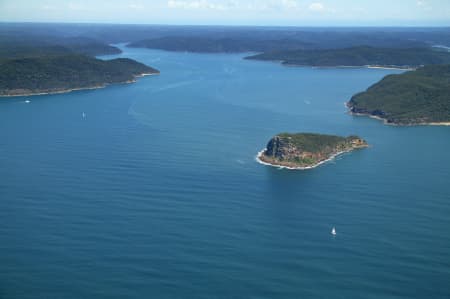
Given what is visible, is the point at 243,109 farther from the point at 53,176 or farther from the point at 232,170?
the point at 53,176

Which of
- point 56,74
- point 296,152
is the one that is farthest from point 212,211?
point 56,74

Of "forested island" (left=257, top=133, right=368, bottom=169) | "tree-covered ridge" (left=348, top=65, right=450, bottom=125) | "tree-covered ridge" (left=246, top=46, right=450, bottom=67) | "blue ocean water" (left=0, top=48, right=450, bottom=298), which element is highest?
"tree-covered ridge" (left=246, top=46, right=450, bottom=67)

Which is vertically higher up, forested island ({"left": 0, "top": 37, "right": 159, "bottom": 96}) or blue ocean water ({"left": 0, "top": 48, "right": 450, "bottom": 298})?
forested island ({"left": 0, "top": 37, "right": 159, "bottom": 96})

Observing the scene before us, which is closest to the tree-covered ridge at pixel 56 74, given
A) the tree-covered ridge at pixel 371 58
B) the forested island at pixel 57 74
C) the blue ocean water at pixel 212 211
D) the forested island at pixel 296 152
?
the forested island at pixel 57 74

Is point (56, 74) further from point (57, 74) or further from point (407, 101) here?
point (407, 101)

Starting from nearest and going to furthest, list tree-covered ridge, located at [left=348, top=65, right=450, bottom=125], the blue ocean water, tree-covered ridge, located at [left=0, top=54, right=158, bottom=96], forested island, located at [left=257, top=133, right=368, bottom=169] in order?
the blue ocean water < forested island, located at [left=257, top=133, right=368, bottom=169] < tree-covered ridge, located at [left=348, top=65, right=450, bottom=125] < tree-covered ridge, located at [left=0, top=54, right=158, bottom=96]

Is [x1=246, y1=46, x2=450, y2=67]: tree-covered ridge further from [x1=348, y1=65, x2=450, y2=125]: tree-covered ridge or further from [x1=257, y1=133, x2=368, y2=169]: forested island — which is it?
[x1=257, y1=133, x2=368, y2=169]: forested island

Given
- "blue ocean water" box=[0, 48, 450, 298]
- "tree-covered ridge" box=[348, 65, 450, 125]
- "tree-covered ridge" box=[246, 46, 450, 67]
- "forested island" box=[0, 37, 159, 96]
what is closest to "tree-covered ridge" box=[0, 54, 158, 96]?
"forested island" box=[0, 37, 159, 96]
